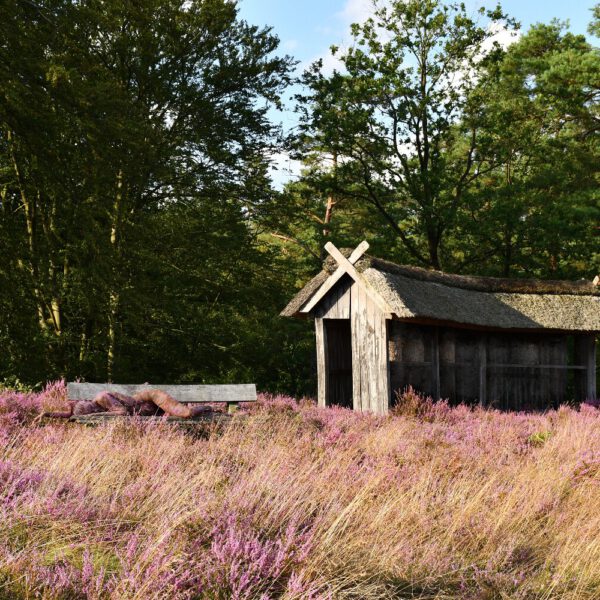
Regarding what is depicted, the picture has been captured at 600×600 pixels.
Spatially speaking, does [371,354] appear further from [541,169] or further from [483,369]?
[541,169]

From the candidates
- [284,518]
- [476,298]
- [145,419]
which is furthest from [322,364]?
[284,518]

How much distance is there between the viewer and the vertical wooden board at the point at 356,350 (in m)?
14.5

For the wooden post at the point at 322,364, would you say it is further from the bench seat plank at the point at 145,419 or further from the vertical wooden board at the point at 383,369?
the bench seat plank at the point at 145,419

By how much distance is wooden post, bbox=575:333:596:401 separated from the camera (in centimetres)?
1766

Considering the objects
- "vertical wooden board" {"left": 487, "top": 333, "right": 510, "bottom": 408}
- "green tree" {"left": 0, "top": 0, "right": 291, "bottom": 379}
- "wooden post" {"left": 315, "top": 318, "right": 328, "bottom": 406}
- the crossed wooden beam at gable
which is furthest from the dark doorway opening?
"green tree" {"left": 0, "top": 0, "right": 291, "bottom": 379}

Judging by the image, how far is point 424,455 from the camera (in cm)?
801

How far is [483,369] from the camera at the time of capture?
52.6 feet

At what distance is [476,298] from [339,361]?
3580mm

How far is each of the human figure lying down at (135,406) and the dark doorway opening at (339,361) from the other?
674cm

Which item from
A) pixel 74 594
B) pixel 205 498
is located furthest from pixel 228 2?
pixel 74 594

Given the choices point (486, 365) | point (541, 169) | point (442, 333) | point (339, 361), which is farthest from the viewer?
point (541, 169)

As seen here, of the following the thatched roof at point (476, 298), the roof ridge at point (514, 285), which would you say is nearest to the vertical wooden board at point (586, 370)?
the thatched roof at point (476, 298)

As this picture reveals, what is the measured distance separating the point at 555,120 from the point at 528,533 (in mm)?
24466

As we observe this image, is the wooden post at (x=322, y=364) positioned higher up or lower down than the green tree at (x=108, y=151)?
lower down
